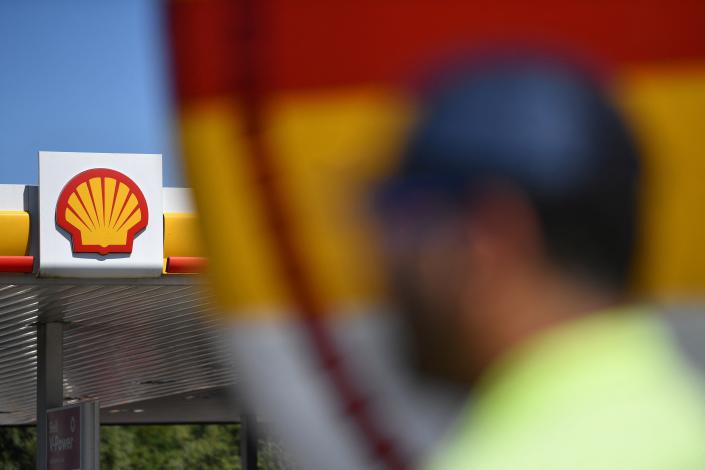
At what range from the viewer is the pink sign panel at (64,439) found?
45.2 feet

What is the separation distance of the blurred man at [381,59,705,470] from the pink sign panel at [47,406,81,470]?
1300 centimetres

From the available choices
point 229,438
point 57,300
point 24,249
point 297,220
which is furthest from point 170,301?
point 229,438

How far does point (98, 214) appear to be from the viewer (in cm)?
1255

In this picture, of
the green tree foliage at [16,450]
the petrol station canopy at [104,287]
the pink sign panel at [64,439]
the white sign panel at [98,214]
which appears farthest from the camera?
the green tree foliage at [16,450]

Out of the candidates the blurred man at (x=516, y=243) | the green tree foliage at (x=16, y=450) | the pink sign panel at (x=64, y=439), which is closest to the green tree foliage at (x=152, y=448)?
the green tree foliage at (x=16, y=450)

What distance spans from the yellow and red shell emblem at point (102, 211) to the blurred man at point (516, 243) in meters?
11.6

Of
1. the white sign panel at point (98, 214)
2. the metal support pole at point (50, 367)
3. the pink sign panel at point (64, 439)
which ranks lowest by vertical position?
the pink sign panel at point (64, 439)

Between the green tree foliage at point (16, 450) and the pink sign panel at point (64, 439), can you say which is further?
the green tree foliage at point (16, 450)

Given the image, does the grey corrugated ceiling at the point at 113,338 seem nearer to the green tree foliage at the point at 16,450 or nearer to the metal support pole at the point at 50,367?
the metal support pole at the point at 50,367

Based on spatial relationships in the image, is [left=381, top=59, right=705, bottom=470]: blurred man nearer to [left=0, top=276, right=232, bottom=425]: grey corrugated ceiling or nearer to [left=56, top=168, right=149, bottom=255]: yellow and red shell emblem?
[left=0, top=276, right=232, bottom=425]: grey corrugated ceiling

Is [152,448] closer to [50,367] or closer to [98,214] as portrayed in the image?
[50,367]

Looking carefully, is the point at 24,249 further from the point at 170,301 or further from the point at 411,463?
the point at 411,463

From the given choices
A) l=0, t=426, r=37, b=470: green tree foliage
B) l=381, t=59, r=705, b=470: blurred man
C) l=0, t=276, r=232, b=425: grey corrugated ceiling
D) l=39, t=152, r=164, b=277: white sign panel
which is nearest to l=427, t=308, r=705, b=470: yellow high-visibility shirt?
l=381, t=59, r=705, b=470: blurred man

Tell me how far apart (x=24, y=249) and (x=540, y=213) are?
1202cm
